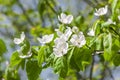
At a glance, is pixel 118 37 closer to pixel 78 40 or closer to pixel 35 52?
pixel 78 40

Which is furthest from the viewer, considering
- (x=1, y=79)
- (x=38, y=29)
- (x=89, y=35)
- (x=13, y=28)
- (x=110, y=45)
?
(x=13, y=28)

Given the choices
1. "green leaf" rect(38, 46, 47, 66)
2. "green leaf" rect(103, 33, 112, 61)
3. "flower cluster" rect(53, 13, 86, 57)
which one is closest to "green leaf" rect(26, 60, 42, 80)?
"green leaf" rect(38, 46, 47, 66)

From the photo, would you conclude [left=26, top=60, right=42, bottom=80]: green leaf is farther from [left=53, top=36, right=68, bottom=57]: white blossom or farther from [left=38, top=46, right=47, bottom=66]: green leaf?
[left=53, top=36, right=68, bottom=57]: white blossom

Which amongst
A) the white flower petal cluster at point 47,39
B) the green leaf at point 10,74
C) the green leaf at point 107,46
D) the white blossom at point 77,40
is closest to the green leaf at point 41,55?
the white flower petal cluster at point 47,39

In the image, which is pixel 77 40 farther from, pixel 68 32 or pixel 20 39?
pixel 20 39

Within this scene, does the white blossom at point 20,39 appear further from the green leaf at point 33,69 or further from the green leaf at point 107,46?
the green leaf at point 107,46

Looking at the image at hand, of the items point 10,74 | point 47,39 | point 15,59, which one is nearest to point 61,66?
point 47,39

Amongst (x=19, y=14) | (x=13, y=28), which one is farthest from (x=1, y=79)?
(x=13, y=28)
